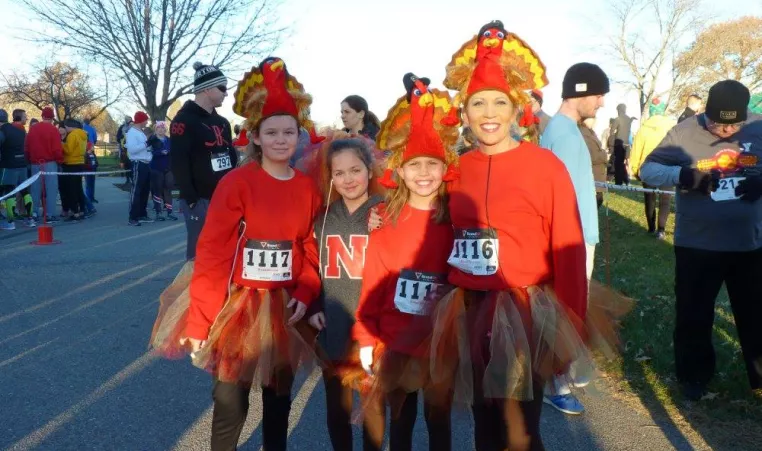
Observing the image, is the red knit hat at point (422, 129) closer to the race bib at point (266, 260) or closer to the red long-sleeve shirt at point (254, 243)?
the red long-sleeve shirt at point (254, 243)

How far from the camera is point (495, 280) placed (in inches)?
110

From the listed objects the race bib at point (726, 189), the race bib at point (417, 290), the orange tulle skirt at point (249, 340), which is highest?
the race bib at point (726, 189)

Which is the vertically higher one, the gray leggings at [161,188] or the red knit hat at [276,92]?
the red knit hat at [276,92]

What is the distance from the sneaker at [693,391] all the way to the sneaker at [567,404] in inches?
27.0

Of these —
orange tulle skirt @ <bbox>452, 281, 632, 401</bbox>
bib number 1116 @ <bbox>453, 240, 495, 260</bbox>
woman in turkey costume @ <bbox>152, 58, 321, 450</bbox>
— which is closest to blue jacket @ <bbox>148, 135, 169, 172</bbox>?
woman in turkey costume @ <bbox>152, 58, 321, 450</bbox>

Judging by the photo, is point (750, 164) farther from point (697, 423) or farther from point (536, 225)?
point (536, 225)

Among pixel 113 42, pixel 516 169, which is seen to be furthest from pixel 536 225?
pixel 113 42

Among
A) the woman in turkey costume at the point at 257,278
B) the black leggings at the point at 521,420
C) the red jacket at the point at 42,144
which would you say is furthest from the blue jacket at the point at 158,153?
the black leggings at the point at 521,420

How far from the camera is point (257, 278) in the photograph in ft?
10.7

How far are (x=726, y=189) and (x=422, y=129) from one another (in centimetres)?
223

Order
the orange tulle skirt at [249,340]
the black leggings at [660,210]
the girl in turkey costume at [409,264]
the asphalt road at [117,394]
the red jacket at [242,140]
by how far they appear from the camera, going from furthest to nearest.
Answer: the black leggings at [660,210], the asphalt road at [117,394], the red jacket at [242,140], the orange tulle skirt at [249,340], the girl in turkey costume at [409,264]

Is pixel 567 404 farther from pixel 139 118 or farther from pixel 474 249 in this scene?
pixel 139 118

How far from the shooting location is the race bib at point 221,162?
6.22 meters

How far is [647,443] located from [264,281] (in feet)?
7.76
